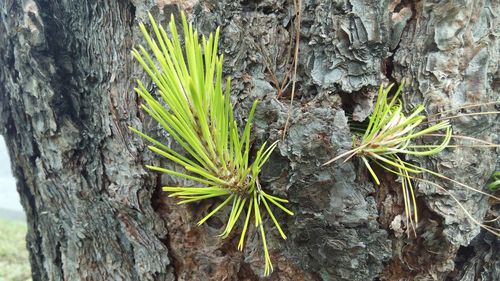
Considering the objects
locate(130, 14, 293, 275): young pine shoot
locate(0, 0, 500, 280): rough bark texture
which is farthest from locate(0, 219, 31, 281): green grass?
locate(130, 14, 293, 275): young pine shoot

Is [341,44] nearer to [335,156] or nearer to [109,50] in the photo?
[335,156]

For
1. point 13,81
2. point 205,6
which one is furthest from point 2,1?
point 205,6

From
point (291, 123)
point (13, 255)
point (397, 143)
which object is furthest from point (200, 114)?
point (13, 255)

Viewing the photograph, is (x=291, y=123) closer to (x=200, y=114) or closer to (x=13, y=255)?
(x=200, y=114)

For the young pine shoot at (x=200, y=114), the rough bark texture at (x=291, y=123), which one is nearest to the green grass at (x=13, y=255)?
the rough bark texture at (x=291, y=123)

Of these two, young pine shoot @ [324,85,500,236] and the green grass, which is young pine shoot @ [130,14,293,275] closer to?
young pine shoot @ [324,85,500,236]
